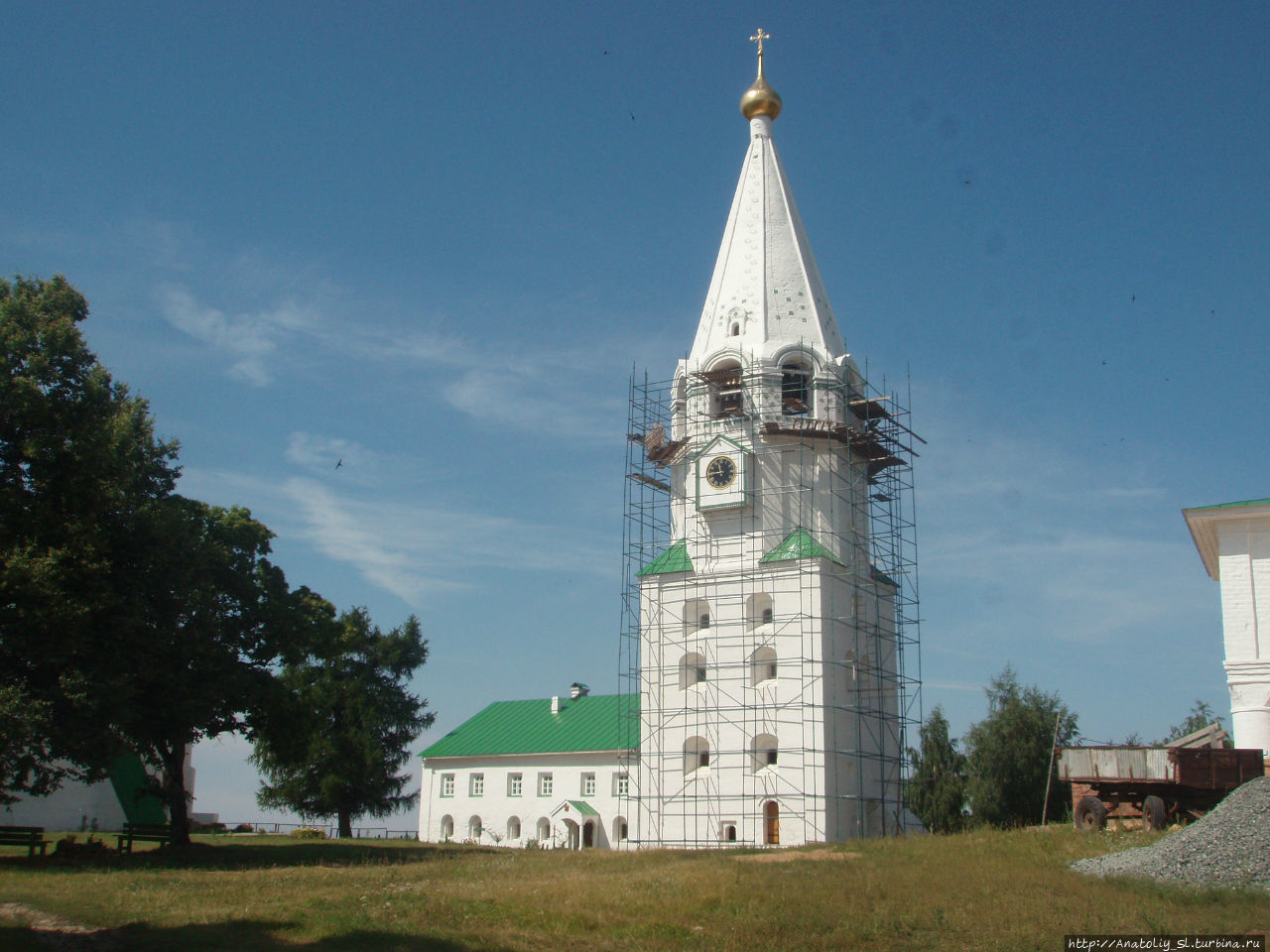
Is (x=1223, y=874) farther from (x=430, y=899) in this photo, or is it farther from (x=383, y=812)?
(x=383, y=812)

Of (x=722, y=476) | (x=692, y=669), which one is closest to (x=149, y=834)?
(x=692, y=669)

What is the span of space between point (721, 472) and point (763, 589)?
14.2 ft

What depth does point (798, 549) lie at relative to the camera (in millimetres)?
37594

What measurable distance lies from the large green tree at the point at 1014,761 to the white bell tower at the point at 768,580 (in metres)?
5.24

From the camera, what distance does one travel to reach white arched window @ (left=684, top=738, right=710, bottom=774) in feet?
123

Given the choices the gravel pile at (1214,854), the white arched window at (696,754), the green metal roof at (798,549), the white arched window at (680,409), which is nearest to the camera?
the gravel pile at (1214,854)

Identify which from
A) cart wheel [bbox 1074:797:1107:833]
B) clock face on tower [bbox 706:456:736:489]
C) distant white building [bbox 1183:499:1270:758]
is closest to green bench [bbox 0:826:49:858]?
clock face on tower [bbox 706:456:736:489]

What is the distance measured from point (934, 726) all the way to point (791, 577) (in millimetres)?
14796

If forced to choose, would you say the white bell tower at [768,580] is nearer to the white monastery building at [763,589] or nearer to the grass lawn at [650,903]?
the white monastery building at [763,589]

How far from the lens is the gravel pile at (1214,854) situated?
17469 mm

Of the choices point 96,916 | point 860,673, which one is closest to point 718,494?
point 860,673

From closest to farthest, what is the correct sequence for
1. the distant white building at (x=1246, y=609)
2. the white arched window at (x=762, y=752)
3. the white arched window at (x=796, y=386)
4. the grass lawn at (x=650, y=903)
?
the grass lawn at (x=650, y=903)
the distant white building at (x=1246, y=609)
the white arched window at (x=762, y=752)
the white arched window at (x=796, y=386)

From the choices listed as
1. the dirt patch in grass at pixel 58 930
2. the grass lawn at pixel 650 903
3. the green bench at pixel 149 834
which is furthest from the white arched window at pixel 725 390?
the dirt patch in grass at pixel 58 930

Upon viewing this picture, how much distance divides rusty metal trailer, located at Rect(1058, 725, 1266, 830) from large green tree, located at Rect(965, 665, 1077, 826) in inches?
669
